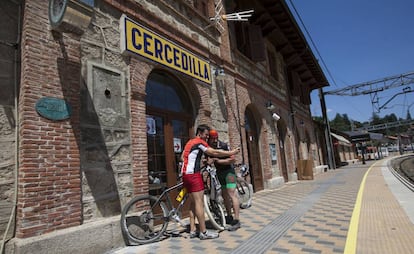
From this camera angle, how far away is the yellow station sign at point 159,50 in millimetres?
5234

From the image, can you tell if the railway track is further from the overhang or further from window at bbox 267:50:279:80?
the overhang

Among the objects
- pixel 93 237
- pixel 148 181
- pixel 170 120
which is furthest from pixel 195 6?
pixel 93 237

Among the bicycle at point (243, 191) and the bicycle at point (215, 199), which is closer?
the bicycle at point (215, 199)

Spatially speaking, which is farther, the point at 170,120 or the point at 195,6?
the point at 195,6

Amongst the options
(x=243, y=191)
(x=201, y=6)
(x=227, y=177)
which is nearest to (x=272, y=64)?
(x=201, y=6)

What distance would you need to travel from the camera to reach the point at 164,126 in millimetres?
6168

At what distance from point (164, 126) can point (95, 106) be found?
6.37 ft

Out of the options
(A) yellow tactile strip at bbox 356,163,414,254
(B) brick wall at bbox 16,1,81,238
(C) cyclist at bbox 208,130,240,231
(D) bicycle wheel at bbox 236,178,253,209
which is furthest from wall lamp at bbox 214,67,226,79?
(A) yellow tactile strip at bbox 356,163,414,254

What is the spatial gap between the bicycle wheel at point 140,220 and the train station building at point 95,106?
201 mm

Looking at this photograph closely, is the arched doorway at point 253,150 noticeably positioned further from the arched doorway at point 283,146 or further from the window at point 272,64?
the window at point 272,64

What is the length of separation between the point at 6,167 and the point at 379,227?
5.56 meters

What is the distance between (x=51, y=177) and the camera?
363 cm

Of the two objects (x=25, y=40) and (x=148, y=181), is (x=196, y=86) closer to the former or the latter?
(x=148, y=181)

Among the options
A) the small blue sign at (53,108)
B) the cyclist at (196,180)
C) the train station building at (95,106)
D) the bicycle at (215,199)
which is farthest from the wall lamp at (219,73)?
the small blue sign at (53,108)
